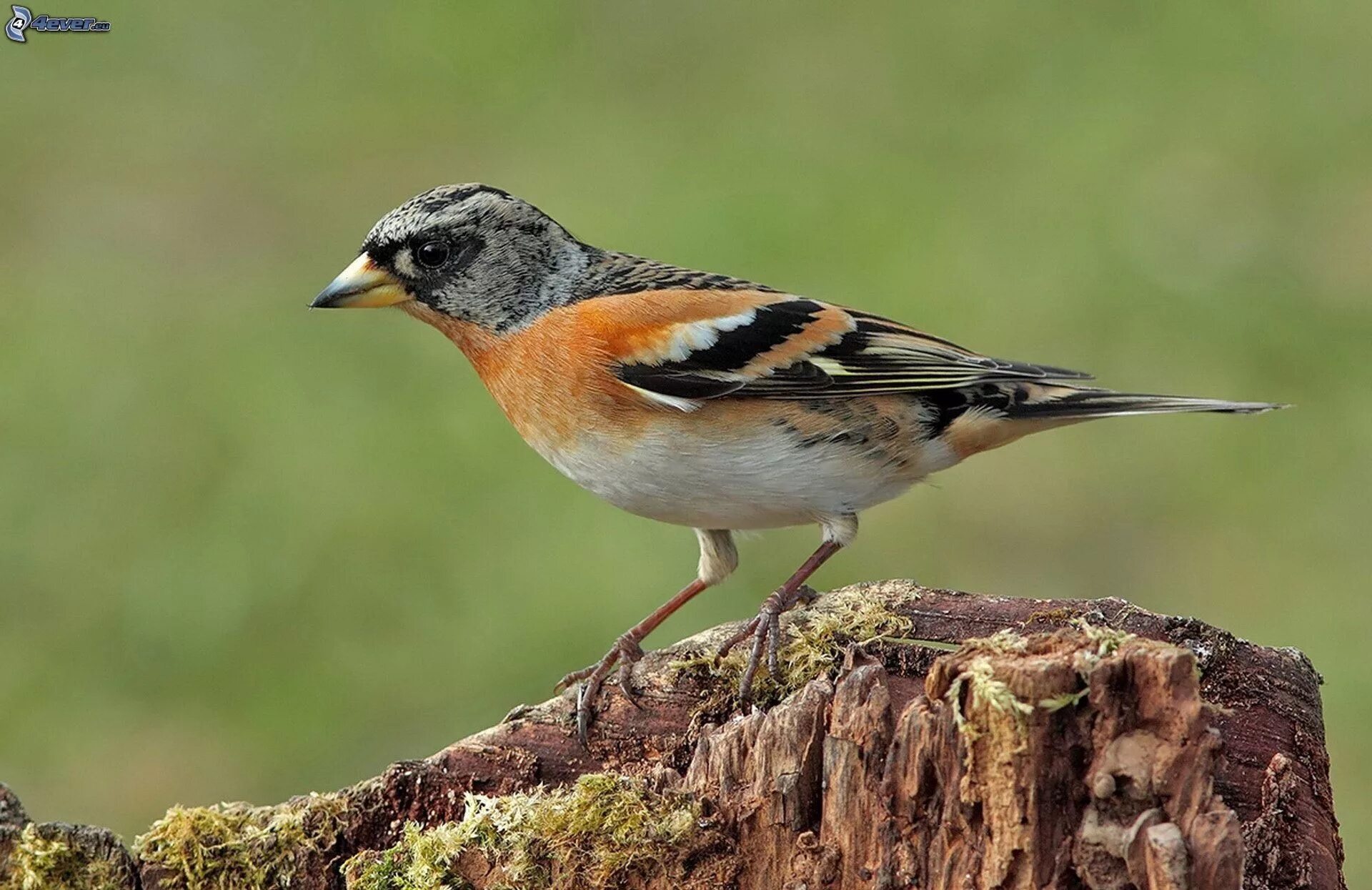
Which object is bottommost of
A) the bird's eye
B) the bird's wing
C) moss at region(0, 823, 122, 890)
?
moss at region(0, 823, 122, 890)

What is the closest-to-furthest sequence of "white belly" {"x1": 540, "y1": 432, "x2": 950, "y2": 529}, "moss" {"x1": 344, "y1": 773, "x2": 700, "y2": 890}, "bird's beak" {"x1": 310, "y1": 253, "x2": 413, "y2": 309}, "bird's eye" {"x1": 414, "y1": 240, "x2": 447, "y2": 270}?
1. "moss" {"x1": 344, "y1": 773, "x2": 700, "y2": 890}
2. "white belly" {"x1": 540, "y1": 432, "x2": 950, "y2": 529}
3. "bird's beak" {"x1": 310, "y1": 253, "x2": 413, "y2": 309}
4. "bird's eye" {"x1": 414, "y1": 240, "x2": 447, "y2": 270}

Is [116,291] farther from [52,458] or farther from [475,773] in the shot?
[475,773]

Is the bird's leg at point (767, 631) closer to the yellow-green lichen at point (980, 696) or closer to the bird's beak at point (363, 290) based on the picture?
the yellow-green lichen at point (980, 696)

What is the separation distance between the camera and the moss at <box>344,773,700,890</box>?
12.4 feet

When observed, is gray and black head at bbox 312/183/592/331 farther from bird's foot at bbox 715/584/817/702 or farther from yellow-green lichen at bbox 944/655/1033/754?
yellow-green lichen at bbox 944/655/1033/754

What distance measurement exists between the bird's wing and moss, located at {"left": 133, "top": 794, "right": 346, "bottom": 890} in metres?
1.62

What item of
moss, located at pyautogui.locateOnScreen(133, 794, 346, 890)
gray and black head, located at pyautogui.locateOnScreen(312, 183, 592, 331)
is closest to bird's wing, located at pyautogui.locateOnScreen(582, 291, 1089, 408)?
gray and black head, located at pyautogui.locateOnScreen(312, 183, 592, 331)

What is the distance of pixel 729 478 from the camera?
4840 mm

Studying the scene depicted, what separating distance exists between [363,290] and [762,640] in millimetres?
1916

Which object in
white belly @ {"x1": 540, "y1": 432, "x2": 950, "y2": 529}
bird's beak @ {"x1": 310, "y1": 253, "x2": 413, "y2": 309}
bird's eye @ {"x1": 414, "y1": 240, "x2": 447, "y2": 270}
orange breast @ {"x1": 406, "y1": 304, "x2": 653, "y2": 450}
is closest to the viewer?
white belly @ {"x1": 540, "y1": 432, "x2": 950, "y2": 529}

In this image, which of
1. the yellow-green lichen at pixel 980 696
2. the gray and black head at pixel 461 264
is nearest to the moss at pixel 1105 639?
the yellow-green lichen at pixel 980 696

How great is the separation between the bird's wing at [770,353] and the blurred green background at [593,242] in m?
2.54

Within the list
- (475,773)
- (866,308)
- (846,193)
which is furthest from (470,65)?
(475,773)

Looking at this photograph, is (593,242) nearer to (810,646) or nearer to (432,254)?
(432,254)
